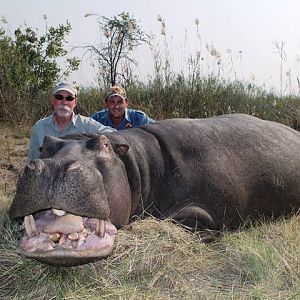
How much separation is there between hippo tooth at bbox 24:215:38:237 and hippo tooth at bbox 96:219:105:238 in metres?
0.33

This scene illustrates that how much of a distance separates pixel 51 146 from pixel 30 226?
0.66 m

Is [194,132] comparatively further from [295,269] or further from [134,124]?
[134,124]

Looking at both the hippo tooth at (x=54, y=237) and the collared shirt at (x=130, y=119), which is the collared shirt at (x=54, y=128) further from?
the hippo tooth at (x=54, y=237)

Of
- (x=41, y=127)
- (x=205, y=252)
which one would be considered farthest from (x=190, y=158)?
(x=41, y=127)

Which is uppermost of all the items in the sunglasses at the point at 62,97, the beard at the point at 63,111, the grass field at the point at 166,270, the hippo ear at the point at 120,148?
the sunglasses at the point at 62,97

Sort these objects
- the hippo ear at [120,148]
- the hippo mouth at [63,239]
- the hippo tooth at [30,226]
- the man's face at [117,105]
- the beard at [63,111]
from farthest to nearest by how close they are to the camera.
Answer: the man's face at [117,105]
the beard at [63,111]
the hippo ear at [120,148]
the hippo tooth at [30,226]
the hippo mouth at [63,239]

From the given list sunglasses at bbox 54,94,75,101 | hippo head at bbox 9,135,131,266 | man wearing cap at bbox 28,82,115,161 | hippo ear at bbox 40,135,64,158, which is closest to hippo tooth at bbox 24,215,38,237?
hippo head at bbox 9,135,131,266

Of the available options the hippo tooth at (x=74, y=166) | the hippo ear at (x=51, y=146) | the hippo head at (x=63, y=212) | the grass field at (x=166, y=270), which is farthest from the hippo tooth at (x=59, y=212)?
the hippo ear at (x=51, y=146)

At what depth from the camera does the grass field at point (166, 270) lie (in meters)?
3.33

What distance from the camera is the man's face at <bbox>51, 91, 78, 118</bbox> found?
18.2 ft

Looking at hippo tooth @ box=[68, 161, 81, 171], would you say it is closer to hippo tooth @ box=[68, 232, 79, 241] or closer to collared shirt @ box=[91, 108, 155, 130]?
hippo tooth @ box=[68, 232, 79, 241]

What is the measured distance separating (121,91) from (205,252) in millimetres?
3009

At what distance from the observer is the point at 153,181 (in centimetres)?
438

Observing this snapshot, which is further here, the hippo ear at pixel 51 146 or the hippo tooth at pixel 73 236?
the hippo ear at pixel 51 146
